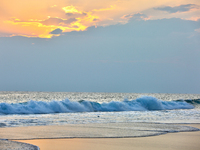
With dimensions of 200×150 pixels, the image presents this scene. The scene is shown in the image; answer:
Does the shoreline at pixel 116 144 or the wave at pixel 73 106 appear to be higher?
the wave at pixel 73 106

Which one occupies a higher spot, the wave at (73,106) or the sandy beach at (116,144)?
the wave at (73,106)

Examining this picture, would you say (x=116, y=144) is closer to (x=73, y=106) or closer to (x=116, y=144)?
(x=116, y=144)

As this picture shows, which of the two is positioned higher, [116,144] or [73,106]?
[73,106]

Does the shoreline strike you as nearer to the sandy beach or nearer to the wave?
the sandy beach

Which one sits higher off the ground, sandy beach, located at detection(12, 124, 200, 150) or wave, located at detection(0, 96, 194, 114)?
wave, located at detection(0, 96, 194, 114)

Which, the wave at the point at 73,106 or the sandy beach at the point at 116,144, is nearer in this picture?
the sandy beach at the point at 116,144

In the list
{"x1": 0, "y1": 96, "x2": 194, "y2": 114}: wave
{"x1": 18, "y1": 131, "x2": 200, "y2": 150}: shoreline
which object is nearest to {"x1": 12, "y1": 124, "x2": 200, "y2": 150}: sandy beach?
{"x1": 18, "y1": 131, "x2": 200, "y2": 150}: shoreline

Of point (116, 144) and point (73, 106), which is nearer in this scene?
point (116, 144)


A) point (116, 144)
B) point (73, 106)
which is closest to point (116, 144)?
point (116, 144)

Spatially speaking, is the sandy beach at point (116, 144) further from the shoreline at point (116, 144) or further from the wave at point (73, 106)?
the wave at point (73, 106)

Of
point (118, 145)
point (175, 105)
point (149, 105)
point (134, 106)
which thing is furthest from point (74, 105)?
point (118, 145)

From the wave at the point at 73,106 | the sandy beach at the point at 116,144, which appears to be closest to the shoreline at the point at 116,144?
the sandy beach at the point at 116,144

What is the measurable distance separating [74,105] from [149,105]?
1276 cm

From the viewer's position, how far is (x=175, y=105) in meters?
43.8
